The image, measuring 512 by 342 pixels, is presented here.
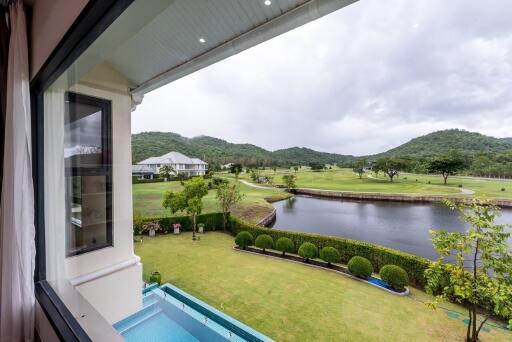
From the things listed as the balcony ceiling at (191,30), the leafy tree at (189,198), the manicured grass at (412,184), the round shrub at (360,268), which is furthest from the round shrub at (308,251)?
the balcony ceiling at (191,30)

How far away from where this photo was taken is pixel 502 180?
4.83 feet

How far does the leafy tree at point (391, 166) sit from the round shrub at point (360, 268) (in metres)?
2.34

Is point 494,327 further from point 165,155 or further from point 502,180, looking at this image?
point 165,155

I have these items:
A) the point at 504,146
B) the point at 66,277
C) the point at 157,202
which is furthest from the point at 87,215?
the point at 157,202

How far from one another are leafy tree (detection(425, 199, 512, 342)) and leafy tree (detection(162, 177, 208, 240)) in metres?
5.72

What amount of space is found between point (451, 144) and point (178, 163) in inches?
170

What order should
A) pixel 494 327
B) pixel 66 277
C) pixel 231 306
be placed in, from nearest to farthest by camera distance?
pixel 66 277 < pixel 494 327 < pixel 231 306

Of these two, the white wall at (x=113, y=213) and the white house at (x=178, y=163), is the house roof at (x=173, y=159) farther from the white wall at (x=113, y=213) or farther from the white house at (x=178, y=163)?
the white wall at (x=113, y=213)

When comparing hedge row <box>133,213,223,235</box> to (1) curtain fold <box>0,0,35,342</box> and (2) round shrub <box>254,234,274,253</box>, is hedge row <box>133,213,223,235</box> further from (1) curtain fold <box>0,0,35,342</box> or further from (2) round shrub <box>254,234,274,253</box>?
(1) curtain fold <box>0,0,35,342</box>

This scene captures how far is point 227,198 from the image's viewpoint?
8633 millimetres

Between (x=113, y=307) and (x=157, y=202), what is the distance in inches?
154

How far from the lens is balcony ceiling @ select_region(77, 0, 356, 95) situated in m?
0.86

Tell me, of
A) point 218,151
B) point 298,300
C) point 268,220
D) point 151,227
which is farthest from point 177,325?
point 268,220

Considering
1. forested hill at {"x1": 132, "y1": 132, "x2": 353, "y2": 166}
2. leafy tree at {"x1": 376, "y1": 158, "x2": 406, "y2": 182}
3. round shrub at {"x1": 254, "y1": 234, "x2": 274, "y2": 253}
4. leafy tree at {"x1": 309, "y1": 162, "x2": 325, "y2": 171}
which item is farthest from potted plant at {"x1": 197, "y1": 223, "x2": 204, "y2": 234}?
leafy tree at {"x1": 376, "y1": 158, "x2": 406, "y2": 182}
